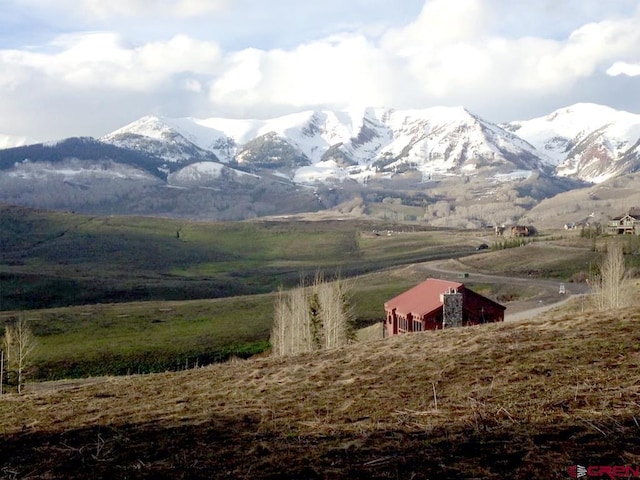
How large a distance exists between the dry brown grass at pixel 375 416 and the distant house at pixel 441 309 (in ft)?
77.0

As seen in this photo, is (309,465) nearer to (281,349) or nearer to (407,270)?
(281,349)

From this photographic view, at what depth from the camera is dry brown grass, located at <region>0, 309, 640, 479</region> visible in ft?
38.2

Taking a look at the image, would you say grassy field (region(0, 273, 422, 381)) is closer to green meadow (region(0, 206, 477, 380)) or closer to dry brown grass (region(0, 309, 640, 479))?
green meadow (region(0, 206, 477, 380))

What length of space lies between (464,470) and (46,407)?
1581cm

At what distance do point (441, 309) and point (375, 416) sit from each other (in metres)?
34.9

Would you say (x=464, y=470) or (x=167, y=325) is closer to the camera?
(x=464, y=470)

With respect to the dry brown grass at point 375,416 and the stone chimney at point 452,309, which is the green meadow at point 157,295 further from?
the dry brown grass at point 375,416

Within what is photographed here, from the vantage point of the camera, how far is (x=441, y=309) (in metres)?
49.0

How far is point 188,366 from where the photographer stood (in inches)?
2422

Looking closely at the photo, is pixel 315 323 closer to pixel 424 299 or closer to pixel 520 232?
pixel 424 299

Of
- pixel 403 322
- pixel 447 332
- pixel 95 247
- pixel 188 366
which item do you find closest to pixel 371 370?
pixel 447 332

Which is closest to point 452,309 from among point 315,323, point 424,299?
point 424,299

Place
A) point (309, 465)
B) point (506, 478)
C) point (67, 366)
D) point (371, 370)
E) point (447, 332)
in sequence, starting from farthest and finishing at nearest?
1. point (67, 366)
2. point (447, 332)
3. point (371, 370)
4. point (309, 465)
5. point (506, 478)

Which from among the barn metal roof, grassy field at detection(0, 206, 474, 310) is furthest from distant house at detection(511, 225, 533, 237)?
the barn metal roof
